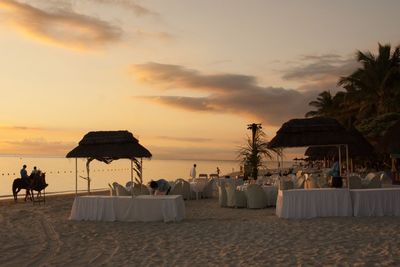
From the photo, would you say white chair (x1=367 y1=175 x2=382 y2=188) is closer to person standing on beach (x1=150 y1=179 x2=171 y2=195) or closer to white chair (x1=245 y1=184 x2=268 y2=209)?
white chair (x1=245 y1=184 x2=268 y2=209)

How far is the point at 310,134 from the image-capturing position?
44.6 feet

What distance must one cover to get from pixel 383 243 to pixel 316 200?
12.5ft

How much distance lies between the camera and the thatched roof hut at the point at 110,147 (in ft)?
43.4

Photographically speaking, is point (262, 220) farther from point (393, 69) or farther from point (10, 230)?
point (393, 69)

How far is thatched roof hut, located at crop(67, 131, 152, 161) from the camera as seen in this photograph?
13242 millimetres

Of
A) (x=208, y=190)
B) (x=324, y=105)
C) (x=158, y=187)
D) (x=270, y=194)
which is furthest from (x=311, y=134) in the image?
(x=324, y=105)

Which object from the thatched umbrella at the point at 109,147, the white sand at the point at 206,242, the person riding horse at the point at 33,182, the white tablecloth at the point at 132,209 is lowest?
the white sand at the point at 206,242

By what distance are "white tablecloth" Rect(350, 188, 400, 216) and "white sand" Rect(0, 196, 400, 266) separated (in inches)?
22.1

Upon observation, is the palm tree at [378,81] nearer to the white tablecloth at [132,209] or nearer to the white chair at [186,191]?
the white chair at [186,191]

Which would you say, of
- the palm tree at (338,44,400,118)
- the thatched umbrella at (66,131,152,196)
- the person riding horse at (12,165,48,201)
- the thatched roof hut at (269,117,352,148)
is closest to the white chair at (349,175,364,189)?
the thatched roof hut at (269,117,352,148)

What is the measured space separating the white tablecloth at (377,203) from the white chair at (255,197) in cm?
355

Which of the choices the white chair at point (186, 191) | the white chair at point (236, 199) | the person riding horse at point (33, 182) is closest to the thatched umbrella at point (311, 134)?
the white chair at point (236, 199)

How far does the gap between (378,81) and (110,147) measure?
26647 mm

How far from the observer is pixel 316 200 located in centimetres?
1238
